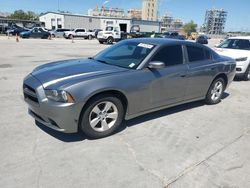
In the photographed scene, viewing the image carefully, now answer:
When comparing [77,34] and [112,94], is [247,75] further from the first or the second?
[77,34]

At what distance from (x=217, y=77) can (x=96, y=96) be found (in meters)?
3.49

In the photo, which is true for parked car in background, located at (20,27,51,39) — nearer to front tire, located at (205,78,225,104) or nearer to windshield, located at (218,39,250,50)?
windshield, located at (218,39,250,50)

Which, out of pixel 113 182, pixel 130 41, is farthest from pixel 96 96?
pixel 130 41

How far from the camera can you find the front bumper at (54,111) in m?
3.26

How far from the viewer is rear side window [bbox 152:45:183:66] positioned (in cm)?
431

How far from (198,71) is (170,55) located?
859 millimetres

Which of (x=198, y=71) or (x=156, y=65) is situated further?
(x=198, y=71)

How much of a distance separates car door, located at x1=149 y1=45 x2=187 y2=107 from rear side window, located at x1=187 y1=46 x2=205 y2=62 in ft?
0.92

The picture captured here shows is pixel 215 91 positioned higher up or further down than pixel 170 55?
further down

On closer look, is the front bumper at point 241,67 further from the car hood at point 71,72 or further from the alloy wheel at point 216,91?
the car hood at point 71,72

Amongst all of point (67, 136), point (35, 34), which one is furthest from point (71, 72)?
point (35, 34)

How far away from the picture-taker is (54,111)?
3.27 m

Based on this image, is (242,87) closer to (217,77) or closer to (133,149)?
(217,77)

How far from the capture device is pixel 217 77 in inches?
223
